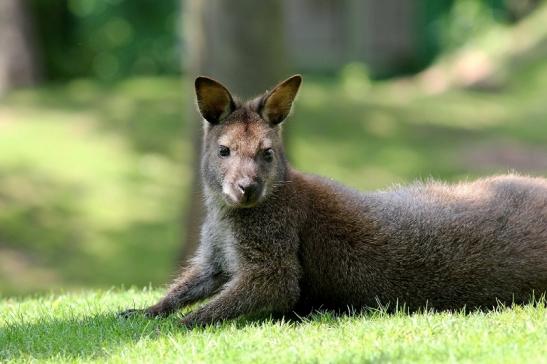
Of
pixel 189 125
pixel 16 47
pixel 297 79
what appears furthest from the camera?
pixel 16 47

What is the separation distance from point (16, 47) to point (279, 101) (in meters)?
17.2

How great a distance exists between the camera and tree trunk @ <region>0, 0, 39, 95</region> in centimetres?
2311

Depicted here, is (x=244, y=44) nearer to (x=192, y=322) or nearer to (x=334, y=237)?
(x=334, y=237)

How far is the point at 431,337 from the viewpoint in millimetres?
6305

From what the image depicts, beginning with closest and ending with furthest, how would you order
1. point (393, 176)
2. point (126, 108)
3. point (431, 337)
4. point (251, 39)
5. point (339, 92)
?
point (431, 337) → point (251, 39) → point (393, 176) → point (126, 108) → point (339, 92)

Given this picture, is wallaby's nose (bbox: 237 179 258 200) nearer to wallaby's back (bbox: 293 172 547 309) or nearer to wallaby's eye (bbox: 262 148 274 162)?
wallaby's eye (bbox: 262 148 274 162)

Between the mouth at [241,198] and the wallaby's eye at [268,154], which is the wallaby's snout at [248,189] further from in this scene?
the wallaby's eye at [268,154]

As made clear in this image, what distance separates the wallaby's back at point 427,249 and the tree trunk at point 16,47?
658 inches

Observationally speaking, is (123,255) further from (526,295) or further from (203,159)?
(526,295)

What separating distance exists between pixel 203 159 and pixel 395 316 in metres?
1.94

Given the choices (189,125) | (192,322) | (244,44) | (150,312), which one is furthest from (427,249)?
(189,125)

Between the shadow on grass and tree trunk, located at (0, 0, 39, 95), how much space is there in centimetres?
1622

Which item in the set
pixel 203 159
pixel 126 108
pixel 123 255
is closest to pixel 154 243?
pixel 123 255

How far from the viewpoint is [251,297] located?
7.21 m
